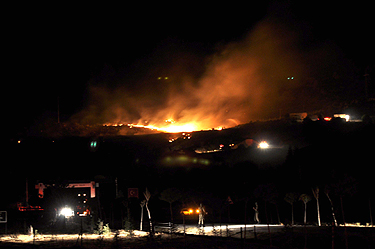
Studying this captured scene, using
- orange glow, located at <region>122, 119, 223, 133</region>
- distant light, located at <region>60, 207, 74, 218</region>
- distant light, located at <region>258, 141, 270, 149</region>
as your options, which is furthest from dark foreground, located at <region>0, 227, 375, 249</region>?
orange glow, located at <region>122, 119, 223, 133</region>

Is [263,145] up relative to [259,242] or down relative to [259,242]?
up

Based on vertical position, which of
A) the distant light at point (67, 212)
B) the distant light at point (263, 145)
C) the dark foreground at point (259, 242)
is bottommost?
the dark foreground at point (259, 242)

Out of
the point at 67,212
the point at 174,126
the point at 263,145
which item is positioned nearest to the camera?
the point at 67,212

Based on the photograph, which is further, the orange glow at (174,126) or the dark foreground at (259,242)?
the orange glow at (174,126)

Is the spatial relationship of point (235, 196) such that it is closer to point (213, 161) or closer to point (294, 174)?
point (294, 174)

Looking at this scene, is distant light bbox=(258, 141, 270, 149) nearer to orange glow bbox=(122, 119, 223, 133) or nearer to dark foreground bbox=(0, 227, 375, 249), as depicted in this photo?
dark foreground bbox=(0, 227, 375, 249)

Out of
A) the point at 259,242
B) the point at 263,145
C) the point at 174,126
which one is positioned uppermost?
the point at 174,126

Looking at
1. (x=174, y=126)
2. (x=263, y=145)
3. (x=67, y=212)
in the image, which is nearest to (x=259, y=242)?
(x=67, y=212)

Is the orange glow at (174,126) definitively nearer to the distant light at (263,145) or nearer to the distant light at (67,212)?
the distant light at (263,145)

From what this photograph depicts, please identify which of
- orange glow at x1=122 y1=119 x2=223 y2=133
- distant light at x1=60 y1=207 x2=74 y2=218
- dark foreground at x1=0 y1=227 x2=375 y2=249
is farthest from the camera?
orange glow at x1=122 y1=119 x2=223 y2=133

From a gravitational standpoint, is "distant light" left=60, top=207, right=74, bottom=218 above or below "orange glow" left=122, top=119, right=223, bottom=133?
below

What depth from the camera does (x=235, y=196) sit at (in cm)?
3003

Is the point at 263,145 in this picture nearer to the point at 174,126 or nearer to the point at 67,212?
the point at 67,212

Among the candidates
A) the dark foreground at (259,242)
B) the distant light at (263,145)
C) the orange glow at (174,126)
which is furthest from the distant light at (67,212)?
the orange glow at (174,126)
